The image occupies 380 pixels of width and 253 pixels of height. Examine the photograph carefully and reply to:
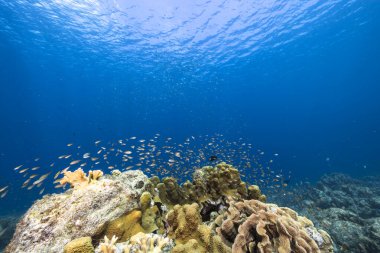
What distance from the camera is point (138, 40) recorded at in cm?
3142

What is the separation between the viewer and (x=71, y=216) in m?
3.17

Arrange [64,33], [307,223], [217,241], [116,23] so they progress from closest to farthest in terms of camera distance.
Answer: [217,241] < [307,223] < [116,23] < [64,33]

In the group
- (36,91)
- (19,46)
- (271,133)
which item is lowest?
(271,133)

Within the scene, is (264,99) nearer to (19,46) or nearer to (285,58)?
(285,58)

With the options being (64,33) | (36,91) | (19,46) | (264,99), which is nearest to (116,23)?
(64,33)

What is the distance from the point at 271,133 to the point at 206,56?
15659 centimetres

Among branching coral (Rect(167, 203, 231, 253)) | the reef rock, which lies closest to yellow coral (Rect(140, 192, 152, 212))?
the reef rock

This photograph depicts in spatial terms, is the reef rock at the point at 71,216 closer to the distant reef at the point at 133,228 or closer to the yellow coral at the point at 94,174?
the distant reef at the point at 133,228

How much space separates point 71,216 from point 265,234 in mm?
3004

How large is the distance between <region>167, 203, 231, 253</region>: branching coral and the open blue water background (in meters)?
26.3

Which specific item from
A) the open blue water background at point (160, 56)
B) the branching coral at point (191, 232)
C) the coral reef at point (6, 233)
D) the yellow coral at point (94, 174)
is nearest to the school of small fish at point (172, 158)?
the yellow coral at point (94, 174)

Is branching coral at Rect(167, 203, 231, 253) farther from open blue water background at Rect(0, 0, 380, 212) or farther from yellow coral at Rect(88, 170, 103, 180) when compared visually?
open blue water background at Rect(0, 0, 380, 212)

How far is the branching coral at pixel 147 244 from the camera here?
2.65 m

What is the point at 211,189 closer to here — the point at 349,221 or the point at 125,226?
the point at 125,226
